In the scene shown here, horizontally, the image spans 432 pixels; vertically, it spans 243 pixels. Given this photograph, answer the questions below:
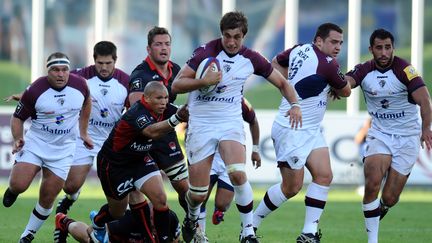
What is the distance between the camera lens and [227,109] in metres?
12.7

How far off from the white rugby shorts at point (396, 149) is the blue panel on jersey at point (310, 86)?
1.18 m

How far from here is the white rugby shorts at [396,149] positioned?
45.5 feet

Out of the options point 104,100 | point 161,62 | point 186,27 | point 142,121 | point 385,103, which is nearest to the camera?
point 142,121

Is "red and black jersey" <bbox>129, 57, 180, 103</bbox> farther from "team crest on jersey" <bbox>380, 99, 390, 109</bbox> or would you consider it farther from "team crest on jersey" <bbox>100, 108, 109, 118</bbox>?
"team crest on jersey" <bbox>380, 99, 390, 109</bbox>

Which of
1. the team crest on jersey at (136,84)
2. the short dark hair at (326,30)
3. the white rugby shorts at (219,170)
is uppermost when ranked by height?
the short dark hair at (326,30)

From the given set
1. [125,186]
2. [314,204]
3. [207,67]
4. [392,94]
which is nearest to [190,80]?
[207,67]

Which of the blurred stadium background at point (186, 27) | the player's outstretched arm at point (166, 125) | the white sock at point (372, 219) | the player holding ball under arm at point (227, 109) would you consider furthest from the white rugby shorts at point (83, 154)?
the blurred stadium background at point (186, 27)

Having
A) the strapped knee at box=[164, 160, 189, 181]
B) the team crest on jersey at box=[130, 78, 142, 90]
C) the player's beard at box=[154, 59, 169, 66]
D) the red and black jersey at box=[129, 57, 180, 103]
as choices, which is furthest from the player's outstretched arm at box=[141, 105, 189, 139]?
the player's beard at box=[154, 59, 169, 66]

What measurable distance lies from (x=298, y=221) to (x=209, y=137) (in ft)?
18.5

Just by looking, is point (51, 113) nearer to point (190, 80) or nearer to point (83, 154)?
point (83, 154)

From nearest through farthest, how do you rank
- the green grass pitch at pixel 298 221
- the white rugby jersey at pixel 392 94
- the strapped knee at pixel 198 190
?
the strapped knee at pixel 198 190, the white rugby jersey at pixel 392 94, the green grass pitch at pixel 298 221

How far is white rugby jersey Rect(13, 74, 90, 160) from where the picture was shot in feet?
45.2

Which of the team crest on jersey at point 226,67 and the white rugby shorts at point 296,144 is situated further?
the white rugby shorts at point 296,144

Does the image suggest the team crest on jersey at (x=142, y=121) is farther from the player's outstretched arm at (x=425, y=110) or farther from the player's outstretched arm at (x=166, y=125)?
the player's outstretched arm at (x=425, y=110)
